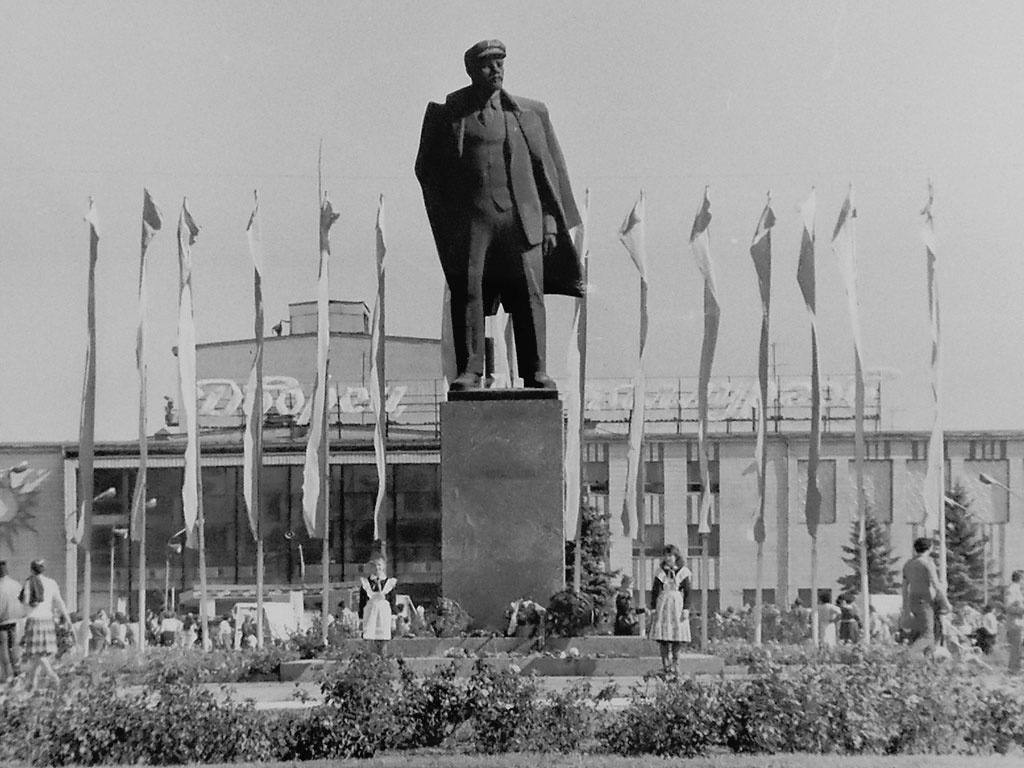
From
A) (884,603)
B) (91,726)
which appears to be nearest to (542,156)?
(91,726)

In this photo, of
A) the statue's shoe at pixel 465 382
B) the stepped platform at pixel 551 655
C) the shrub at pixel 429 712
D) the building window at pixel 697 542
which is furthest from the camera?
the building window at pixel 697 542

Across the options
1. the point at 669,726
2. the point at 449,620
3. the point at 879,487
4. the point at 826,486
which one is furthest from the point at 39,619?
the point at 879,487

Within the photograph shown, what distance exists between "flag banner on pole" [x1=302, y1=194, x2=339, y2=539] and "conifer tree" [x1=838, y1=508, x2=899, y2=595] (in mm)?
39518

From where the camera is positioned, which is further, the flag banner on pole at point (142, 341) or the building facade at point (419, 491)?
the building facade at point (419, 491)

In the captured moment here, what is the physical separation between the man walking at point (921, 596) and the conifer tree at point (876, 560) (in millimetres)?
49860

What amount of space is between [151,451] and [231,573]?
6.26 m

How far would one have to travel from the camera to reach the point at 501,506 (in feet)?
54.9

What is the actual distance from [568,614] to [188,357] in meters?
14.9

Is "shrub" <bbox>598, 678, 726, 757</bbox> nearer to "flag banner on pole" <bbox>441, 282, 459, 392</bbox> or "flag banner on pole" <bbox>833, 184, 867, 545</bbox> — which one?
"flag banner on pole" <bbox>441, 282, 459, 392</bbox>

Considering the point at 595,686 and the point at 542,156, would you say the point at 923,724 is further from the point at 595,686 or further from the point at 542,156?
the point at 542,156

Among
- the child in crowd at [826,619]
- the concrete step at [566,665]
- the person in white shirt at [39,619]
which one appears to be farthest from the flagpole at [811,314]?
the person in white shirt at [39,619]

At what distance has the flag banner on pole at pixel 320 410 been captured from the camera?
28734 millimetres

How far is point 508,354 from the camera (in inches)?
1166

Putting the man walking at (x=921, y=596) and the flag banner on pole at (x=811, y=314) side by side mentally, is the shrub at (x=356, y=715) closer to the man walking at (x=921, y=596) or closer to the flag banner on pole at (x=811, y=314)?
the man walking at (x=921, y=596)
